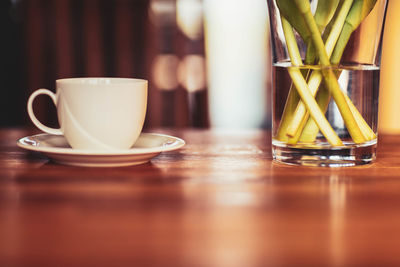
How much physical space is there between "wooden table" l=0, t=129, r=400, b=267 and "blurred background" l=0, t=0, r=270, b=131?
1891 mm

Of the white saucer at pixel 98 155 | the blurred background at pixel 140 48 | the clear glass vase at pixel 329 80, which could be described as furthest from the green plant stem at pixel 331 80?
the blurred background at pixel 140 48

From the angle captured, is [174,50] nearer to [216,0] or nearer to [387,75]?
[216,0]

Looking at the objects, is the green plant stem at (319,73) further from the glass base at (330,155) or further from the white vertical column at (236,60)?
the white vertical column at (236,60)

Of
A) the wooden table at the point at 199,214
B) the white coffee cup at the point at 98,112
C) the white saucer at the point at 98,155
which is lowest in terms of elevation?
the wooden table at the point at 199,214

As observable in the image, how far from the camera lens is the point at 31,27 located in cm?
251

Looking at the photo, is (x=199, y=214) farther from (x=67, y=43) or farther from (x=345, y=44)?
(x=67, y=43)

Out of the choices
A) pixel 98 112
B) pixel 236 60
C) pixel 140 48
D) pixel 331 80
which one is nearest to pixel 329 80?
pixel 331 80

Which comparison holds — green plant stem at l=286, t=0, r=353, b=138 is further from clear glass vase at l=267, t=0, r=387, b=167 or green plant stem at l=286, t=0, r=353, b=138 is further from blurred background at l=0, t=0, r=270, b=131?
blurred background at l=0, t=0, r=270, b=131

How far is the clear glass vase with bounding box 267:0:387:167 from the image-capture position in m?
0.64

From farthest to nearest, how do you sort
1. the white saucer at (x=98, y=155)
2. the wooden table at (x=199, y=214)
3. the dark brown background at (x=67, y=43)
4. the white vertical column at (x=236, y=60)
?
1. the white vertical column at (x=236, y=60)
2. the dark brown background at (x=67, y=43)
3. the white saucer at (x=98, y=155)
4. the wooden table at (x=199, y=214)

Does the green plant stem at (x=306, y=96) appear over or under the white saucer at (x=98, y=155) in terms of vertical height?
over

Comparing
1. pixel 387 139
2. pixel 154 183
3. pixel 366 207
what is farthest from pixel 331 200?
pixel 387 139

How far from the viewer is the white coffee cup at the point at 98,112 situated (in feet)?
2.12

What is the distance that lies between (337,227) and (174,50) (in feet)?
7.27
